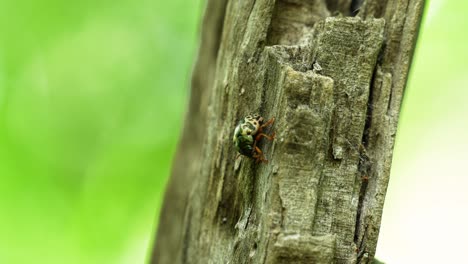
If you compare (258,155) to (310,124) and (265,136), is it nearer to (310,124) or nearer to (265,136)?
(265,136)

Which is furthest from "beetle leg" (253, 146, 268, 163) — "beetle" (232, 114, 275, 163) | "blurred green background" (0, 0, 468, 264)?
"blurred green background" (0, 0, 468, 264)

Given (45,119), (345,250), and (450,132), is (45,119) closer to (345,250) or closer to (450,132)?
(450,132)

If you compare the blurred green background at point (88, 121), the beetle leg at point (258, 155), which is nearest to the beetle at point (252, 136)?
the beetle leg at point (258, 155)

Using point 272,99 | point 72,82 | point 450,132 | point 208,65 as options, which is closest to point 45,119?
point 72,82

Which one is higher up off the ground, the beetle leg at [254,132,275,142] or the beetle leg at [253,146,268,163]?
the beetle leg at [254,132,275,142]

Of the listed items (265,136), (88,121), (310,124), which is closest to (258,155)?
(265,136)

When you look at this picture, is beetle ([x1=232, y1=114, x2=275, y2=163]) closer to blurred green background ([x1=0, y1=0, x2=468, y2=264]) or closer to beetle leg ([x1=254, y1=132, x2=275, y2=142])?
beetle leg ([x1=254, y1=132, x2=275, y2=142])
